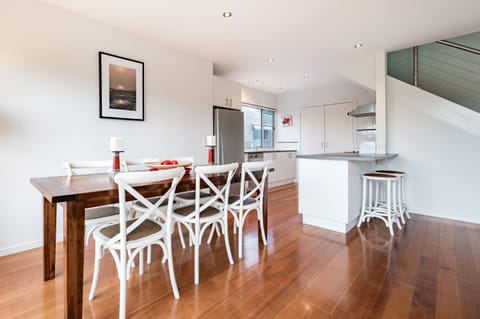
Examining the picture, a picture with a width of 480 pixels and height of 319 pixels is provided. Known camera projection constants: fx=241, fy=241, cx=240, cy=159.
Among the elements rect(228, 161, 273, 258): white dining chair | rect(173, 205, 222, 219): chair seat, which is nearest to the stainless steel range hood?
rect(228, 161, 273, 258): white dining chair

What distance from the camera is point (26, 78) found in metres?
2.32

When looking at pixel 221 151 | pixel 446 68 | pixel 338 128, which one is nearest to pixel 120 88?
pixel 221 151

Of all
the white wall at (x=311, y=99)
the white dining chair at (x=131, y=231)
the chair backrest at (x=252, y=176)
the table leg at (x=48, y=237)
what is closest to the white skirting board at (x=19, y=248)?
the table leg at (x=48, y=237)

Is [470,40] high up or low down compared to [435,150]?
up

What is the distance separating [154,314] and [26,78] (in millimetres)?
2455

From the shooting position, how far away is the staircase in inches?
136

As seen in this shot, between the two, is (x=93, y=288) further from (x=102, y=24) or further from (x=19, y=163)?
(x=102, y=24)

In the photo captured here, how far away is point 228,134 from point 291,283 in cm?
296

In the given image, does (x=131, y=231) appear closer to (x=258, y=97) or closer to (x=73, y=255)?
(x=73, y=255)

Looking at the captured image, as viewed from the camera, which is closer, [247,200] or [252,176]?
[252,176]

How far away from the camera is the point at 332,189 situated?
113 inches

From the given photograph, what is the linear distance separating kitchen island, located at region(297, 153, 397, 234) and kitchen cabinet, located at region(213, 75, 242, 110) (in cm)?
195

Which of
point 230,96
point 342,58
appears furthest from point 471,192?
point 230,96

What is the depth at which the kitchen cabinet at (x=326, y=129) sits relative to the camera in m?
5.68
